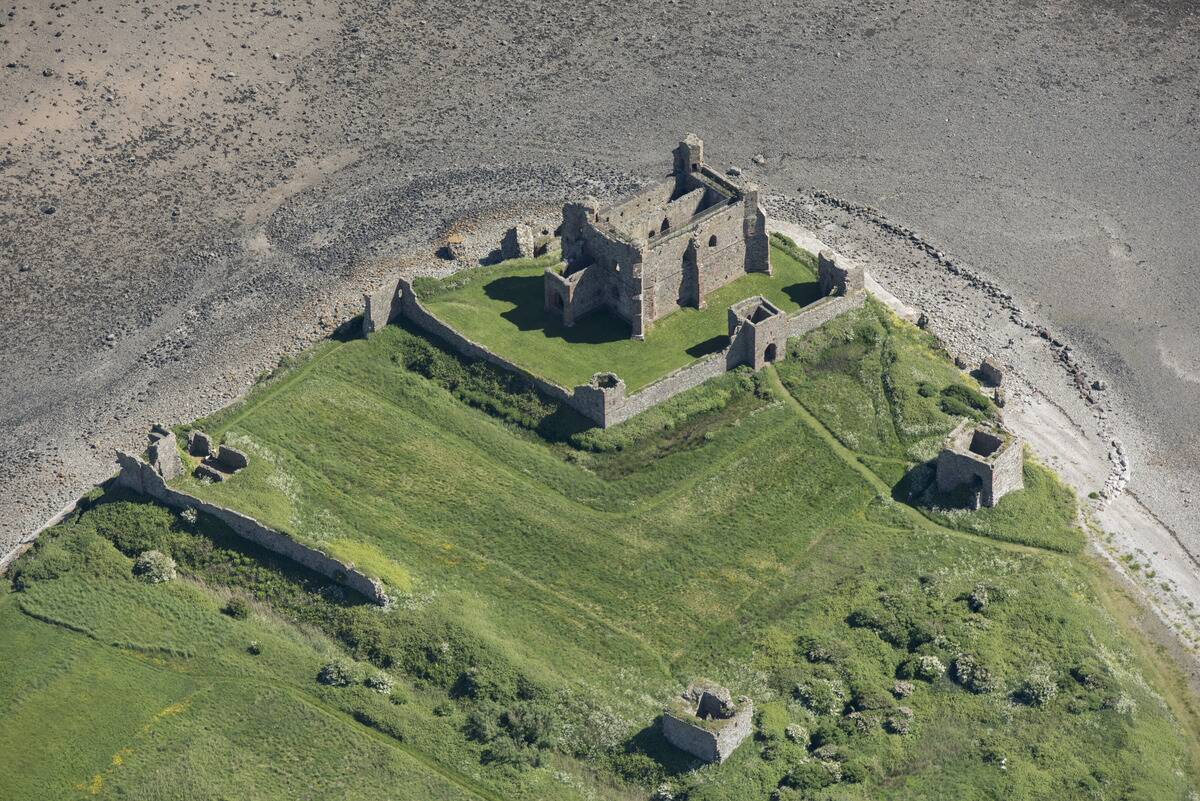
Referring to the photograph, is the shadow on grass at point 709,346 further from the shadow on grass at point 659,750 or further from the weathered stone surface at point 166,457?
the weathered stone surface at point 166,457

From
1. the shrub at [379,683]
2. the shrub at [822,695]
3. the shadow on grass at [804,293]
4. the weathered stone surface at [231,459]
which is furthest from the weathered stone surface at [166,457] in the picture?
the shadow on grass at [804,293]

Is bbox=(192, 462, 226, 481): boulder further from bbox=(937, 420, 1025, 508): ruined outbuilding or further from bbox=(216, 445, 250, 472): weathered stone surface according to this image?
bbox=(937, 420, 1025, 508): ruined outbuilding

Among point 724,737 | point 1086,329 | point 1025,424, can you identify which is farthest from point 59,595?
point 1086,329

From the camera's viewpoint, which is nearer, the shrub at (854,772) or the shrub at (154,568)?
the shrub at (854,772)

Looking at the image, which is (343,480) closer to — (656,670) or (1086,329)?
(656,670)

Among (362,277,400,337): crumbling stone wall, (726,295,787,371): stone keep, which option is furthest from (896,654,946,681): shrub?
(362,277,400,337): crumbling stone wall

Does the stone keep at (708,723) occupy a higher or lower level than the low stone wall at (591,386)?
lower
